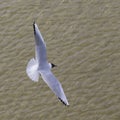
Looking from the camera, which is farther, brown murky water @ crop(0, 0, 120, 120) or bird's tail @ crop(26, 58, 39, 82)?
brown murky water @ crop(0, 0, 120, 120)

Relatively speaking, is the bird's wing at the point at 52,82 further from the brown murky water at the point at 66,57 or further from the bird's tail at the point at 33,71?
the brown murky water at the point at 66,57

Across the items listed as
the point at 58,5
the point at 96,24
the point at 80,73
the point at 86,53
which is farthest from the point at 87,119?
the point at 58,5

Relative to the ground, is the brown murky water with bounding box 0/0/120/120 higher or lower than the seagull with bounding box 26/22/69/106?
lower

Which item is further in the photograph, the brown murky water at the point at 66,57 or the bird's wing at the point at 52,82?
the brown murky water at the point at 66,57

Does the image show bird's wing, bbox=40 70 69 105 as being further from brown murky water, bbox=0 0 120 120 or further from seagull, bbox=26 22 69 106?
brown murky water, bbox=0 0 120 120

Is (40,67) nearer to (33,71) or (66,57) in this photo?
(33,71)

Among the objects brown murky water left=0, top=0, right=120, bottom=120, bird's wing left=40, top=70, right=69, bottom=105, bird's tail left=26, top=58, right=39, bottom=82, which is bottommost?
brown murky water left=0, top=0, right=120, bottom=120

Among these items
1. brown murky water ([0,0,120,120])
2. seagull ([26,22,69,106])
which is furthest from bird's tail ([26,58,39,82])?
brown murky water ([0,0,120,120])

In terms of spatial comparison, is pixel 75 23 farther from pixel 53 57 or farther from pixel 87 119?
pixel 87 119

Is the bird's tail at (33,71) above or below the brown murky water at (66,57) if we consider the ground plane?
above

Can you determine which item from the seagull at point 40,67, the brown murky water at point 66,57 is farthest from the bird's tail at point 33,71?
the brown murky water at point 66,57
